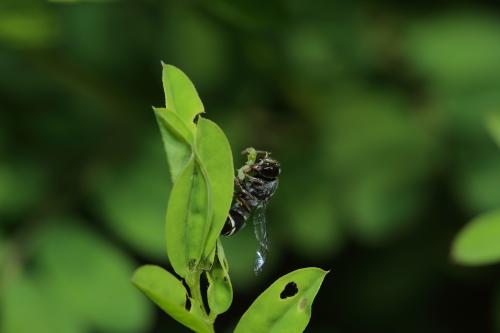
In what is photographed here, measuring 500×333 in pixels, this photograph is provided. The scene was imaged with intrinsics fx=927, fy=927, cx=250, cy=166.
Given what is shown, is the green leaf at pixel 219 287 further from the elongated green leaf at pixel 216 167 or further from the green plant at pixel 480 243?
the green plant at pixel 480 243

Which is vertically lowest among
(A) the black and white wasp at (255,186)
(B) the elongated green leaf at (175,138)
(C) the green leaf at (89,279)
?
(C) the green leaf at (89,279)

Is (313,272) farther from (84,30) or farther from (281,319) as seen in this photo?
(84,30)

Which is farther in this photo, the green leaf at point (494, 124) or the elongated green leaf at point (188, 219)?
the green leaf at point (494, 124)

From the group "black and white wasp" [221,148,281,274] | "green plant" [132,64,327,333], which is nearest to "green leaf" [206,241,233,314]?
"green plant" [132,64,327,333]

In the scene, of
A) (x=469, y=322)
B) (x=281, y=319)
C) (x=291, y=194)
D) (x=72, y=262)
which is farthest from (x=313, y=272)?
(x=469, y=322)

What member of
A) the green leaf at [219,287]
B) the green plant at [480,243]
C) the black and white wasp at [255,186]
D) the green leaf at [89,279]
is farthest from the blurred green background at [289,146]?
the green leaf at [219,287]

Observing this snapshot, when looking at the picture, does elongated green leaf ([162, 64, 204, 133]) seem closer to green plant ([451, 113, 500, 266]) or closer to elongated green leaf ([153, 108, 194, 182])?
elongated green leaf ([153, 108, 194, 182])

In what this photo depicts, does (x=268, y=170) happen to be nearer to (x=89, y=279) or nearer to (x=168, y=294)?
(x=168, y=294)
